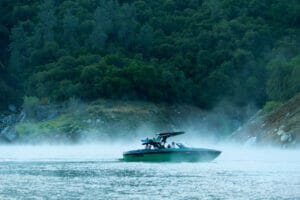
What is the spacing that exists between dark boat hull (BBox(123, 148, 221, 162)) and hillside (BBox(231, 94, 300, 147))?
24.4 m

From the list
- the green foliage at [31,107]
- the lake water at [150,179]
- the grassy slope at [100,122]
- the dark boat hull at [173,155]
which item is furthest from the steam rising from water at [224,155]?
the green foliage at [31,107]

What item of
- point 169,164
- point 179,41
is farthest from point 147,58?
point 169,164

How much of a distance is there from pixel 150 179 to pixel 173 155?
78.0 ft

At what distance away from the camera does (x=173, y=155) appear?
100m

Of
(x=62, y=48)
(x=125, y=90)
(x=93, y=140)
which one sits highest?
(x=62, y=48)

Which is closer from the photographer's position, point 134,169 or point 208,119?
point 134,169

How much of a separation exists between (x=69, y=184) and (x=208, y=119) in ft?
342

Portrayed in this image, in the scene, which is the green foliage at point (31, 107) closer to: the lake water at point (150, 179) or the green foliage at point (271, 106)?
the green foliage at point (271, 106)

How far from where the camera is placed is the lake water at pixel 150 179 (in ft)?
211

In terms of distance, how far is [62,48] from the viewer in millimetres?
198375

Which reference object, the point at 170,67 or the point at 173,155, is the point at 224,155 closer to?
the point at 173,155

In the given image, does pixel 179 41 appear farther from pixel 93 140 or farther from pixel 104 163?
pixel 104 163

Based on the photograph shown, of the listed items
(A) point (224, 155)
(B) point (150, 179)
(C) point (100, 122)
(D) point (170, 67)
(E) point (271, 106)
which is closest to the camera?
(B) point (150, 179)

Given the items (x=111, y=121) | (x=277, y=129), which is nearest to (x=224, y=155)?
(x=277, y=129)
